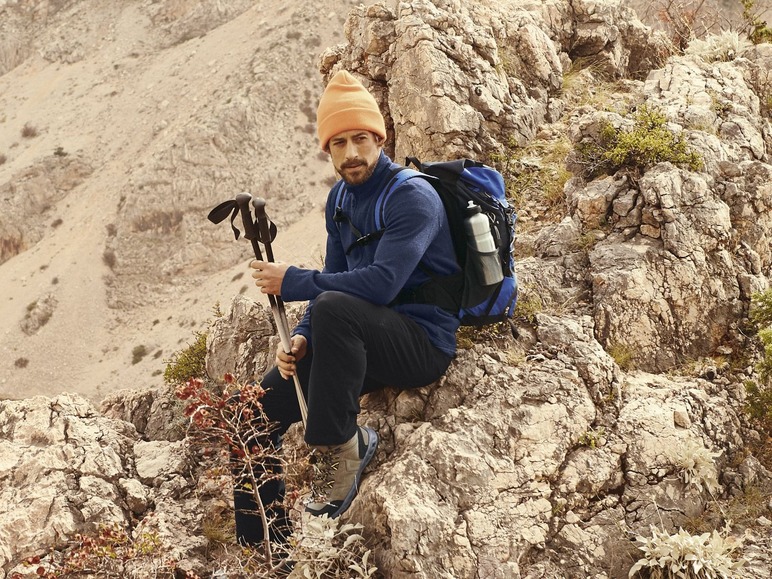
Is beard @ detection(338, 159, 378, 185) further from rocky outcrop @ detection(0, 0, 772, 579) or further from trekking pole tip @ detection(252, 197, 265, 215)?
rocky outcrop @ detection(0, 0, 772, 579)

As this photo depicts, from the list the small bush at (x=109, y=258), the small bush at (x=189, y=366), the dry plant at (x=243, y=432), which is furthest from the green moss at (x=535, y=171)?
the small bush at (x=109, y=258)

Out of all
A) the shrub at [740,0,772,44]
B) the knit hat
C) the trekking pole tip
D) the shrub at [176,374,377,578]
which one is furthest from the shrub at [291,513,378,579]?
the shrub at [740,0,772,44]

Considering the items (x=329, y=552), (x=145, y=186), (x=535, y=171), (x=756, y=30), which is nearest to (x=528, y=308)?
(x=329, y=552)

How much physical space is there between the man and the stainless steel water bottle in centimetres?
18

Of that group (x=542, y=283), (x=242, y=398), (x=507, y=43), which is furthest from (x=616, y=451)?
(x=507, y=43)

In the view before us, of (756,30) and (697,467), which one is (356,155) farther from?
(756,30)

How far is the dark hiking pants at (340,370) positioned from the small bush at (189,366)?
2.87 m

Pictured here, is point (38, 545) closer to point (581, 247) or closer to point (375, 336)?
point (375, 336)

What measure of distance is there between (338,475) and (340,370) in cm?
83

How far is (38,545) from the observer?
463 cm

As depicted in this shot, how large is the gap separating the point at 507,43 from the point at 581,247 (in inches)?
168

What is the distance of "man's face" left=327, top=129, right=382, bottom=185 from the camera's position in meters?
4.62

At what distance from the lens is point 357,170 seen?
4.63 m

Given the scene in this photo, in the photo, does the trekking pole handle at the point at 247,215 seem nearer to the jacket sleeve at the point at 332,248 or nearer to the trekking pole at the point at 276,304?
the trekking pole at the point at 276,304
